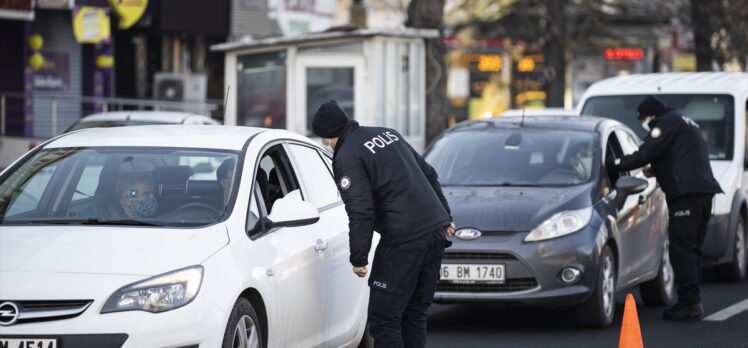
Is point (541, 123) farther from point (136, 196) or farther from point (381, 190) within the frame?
point (136, 196)

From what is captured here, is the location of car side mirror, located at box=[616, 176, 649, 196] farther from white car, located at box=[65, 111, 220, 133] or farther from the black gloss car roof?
white car, located at box=[65, 111, 220, 133]

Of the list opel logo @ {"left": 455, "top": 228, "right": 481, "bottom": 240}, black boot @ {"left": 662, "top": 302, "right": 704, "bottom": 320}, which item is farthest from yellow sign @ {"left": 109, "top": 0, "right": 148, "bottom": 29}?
opel logo @ {"left": 455, "top": 228, "right": 481, "bottom": 240}

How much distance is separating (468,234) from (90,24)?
16921mm

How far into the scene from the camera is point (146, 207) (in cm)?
757

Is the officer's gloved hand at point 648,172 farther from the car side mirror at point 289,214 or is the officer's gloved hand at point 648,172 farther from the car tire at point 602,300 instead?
the car side mirror at point 289,214

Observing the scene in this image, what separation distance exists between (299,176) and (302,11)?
27.2 m

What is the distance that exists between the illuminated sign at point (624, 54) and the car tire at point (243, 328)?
46.9 meters

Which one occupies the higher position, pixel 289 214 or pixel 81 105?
pixel 289 214

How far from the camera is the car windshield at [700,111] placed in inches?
597

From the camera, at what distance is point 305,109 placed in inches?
843

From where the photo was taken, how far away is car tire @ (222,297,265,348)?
6824 mm

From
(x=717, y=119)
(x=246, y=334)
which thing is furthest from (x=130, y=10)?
(x=246, y=334)

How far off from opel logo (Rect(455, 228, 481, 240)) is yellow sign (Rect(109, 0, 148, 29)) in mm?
17592

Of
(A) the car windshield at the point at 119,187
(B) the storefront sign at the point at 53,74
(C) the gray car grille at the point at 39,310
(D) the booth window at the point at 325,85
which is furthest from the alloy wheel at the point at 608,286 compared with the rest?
(B) the storefront sign at the point at 53,74
